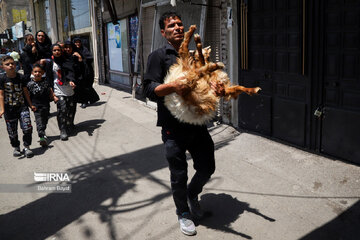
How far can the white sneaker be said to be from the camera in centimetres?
318

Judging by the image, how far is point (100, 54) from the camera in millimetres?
14086

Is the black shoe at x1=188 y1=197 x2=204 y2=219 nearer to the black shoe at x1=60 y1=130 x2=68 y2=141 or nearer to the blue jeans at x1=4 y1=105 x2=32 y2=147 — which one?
the blue jeans at x1=4 y1=105 x2=32 y2=147

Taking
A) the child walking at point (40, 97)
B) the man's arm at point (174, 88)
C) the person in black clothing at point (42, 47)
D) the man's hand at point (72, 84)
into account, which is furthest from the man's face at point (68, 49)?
the man's arm at point (174, 88)

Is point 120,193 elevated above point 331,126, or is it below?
below

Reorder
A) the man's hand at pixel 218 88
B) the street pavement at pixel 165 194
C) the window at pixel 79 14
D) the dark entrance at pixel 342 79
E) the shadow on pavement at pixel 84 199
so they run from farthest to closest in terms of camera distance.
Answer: the window at pixel 79 14 < the dark entrance at pixel 342 79 < the shadow on pavement at pixel 84 199 < the street pavement at pixel 165 194 < the man's hand at pixel 218 88

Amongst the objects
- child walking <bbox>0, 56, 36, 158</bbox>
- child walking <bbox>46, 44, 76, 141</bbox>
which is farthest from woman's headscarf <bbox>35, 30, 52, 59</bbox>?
child walking <bbox>0, 56, 36, 158</bbox>

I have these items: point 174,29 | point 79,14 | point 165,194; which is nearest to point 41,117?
point 165,194

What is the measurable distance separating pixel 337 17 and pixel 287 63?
1025mm

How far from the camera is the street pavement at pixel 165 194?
131 inches

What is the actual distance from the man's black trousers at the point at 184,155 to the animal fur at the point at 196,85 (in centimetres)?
20

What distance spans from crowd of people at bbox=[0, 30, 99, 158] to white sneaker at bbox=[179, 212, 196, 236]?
354 cm

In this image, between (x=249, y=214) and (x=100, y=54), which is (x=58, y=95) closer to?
(x=249, y=214)

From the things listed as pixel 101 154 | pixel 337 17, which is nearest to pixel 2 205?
pixel 101 154

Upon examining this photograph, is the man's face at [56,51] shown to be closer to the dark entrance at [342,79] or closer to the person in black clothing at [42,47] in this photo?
the person in black clothing at [42,47]
